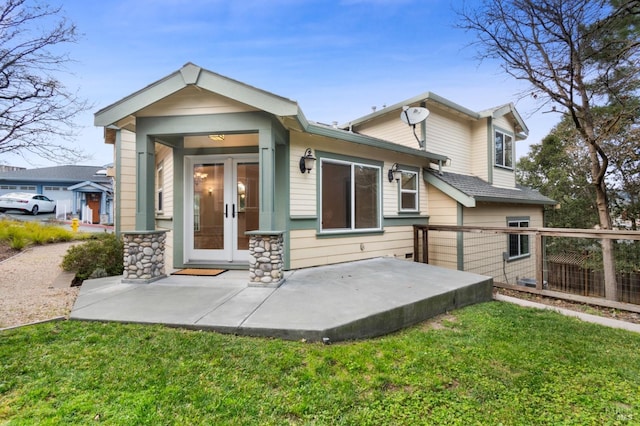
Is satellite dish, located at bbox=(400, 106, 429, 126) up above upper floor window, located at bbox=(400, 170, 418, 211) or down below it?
above

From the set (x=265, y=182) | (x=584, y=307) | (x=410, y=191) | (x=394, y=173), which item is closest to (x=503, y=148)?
(x=410, y=191)

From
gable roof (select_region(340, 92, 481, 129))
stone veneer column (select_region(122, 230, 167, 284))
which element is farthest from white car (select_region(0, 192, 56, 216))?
gable roof (select_region(340, 92, 481, 129))

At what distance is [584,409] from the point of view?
2.04 metres

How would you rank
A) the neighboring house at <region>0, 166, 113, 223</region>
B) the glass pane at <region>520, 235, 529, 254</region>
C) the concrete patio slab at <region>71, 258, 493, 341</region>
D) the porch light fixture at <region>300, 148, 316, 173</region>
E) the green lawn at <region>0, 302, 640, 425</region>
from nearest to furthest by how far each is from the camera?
the green lawn at <region>0, 302, 640, 425</region>, the concrete patio slab at <region>71, 258, 493, 341</region>, the porch light fixture at <region>300, 148, 316, 173</region>, the glass pane at <region>520, 235, 529, 254</region>, the neighboring house at <region>0, 166, 113, 223</region>

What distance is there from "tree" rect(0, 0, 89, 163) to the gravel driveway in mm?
2707

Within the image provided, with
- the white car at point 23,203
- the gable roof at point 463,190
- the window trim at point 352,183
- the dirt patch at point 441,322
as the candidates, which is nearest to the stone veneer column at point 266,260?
the window trim at point 352,183

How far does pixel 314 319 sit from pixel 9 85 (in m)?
8.06

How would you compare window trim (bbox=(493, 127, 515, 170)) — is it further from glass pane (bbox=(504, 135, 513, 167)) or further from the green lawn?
the green lawn

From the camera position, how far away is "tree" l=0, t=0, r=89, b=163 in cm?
605

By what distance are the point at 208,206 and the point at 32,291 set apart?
9.75 ft

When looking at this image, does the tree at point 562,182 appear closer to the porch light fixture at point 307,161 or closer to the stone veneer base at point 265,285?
the porch light fixture at point 307,161

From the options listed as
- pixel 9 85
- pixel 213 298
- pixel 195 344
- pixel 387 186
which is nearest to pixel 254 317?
pixel 195 344

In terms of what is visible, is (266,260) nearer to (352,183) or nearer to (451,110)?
(352,183)

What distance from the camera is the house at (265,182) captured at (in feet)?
14.5
